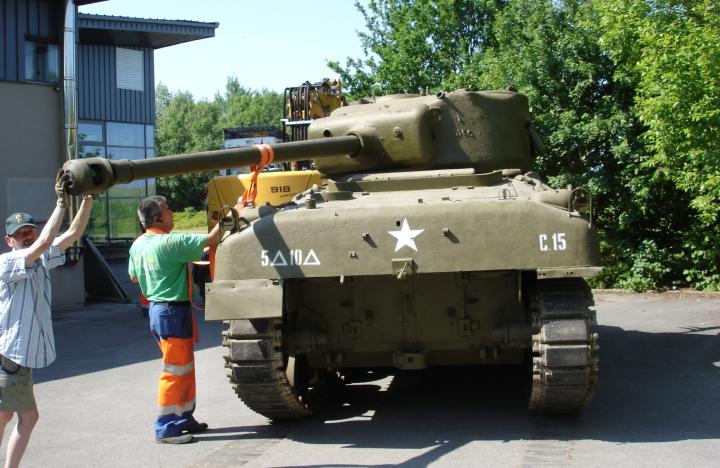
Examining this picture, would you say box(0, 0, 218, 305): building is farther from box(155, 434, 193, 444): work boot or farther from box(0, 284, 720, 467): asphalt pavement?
box(155, 434, 193, 444): work boot

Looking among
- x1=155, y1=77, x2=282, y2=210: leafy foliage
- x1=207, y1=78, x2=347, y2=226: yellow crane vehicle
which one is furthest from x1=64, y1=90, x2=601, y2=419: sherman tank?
x1=155, y1=77, x2=282, y2=210: leafy foliage

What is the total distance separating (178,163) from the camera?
19.7ft

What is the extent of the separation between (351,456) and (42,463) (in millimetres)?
2168

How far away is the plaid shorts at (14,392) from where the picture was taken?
16.9ft

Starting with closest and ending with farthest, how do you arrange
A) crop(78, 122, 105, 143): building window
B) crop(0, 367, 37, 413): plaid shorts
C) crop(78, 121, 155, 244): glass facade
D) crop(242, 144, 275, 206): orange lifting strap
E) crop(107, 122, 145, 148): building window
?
crop(0, 367, 37, 413): plaid shorts
crop(242, 144, 275, 206): orange lifting strap
crop(78, 122, 105, 143): building window
crop(78, 121, 155, 244): glass facade
crop(107, 122, 145, 148): building window

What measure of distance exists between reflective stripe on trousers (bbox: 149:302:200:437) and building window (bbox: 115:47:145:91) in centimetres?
2028

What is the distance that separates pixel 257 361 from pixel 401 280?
47.6 inches

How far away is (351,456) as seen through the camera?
6.07 m

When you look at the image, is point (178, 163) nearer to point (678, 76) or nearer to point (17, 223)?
point (17, 223)

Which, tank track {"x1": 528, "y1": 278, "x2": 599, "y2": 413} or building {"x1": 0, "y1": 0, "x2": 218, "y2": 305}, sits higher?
building {"x1": 0, "y1": 0, "x2": 218, "y2": 305}

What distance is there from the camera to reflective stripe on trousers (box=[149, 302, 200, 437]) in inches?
259

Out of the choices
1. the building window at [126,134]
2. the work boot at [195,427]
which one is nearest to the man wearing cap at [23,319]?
the work boot at [195,427]

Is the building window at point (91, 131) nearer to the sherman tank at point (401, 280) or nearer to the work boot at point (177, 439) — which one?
the sherman tank at point (401, 280)

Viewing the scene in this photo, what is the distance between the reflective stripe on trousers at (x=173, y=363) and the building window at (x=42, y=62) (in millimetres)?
10029
